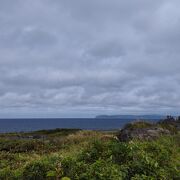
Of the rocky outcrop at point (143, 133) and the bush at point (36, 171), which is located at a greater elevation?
the rocky outcrop at point (143, 133)

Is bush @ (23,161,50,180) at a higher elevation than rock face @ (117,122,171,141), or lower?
lower

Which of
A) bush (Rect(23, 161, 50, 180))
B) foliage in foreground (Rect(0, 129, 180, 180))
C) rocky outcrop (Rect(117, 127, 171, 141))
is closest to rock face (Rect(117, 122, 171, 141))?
rocky outcrop (Rect(117, 127, 171, 141))

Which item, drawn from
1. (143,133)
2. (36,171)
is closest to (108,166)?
(36,171)

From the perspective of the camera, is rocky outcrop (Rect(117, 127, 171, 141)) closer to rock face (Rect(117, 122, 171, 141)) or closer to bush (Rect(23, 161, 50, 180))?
rock face (Rect(117, 122, 171, 141))

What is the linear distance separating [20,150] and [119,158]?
18.9m

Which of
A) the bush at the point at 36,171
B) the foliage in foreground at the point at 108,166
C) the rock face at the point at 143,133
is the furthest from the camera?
the rock face at the point at 143,133

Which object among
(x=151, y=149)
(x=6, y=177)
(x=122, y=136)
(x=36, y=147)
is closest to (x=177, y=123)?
(x=122, y=136)

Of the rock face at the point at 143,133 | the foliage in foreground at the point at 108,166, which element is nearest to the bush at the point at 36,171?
the foliage in foreground at the point at 108,166

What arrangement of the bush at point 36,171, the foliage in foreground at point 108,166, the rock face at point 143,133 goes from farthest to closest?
the rock face at point 143,133 < the bush at point 36,171 < the foliage in foreground at point 108,166

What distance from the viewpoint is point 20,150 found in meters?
29.7

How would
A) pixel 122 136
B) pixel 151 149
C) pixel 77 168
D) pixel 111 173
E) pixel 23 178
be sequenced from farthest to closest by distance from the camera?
pixel 122 136
pixel 151 149
pixel 23 178
pixel 77 168
pixel 111 173

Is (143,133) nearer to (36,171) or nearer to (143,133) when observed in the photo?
(143,133)

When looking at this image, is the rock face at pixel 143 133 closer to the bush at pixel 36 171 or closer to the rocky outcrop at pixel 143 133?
the rocky outcrop at pixel 143 133

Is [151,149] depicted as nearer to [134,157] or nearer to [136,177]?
[134,157]
